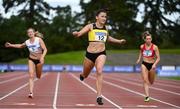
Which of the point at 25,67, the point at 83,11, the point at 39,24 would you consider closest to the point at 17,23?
the point at 39,24

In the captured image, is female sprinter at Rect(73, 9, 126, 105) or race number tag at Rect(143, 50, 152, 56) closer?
female sprinter at Rect(73, 9, 126, 105)

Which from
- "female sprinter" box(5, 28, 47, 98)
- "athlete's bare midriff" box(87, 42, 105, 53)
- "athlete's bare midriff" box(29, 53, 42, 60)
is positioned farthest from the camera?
"athlete's bare midriff" box(29, 53, 42, 60)

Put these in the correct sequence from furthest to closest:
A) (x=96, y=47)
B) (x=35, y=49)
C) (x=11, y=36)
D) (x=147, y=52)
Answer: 1. (x=11, y=36)
2. (x=35, y=49)
3. (x=147, y=52)
4. (x=96, y=47)

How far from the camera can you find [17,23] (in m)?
96.1

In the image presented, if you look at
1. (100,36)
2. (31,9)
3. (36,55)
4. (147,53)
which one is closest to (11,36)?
(31,9)

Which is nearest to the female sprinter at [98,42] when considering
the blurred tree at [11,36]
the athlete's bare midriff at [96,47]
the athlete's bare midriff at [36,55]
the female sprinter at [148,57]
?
the athlete's bare midriff at [96,47]

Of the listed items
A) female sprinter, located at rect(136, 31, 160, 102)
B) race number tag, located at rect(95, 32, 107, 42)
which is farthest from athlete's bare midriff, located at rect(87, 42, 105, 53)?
female sprinter, located at rect(136, 31, 160, 102)

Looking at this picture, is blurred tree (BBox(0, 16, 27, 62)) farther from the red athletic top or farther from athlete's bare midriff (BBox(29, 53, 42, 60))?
the red athletic top

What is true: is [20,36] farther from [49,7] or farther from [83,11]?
[83,11]

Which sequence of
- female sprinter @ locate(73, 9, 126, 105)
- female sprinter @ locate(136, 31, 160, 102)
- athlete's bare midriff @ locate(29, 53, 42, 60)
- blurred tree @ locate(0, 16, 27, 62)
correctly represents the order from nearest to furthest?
female sprinter @ locate(73, 9, 126, 105), female sprinter @ locate(136, 31, 160, 102), athlete's bare midriff @ locate(29, 53, 42, 60), blurred tree @ locate(0, 16, 27, 62)

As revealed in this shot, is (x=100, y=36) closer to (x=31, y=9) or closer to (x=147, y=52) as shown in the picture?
(x=147, y=52)

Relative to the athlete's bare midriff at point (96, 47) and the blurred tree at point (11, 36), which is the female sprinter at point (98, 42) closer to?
the athlete's bare midriff at point (96, 47)

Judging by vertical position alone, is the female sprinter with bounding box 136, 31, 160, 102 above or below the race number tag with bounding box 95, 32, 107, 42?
below

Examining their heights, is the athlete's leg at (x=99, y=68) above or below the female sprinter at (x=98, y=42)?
below
